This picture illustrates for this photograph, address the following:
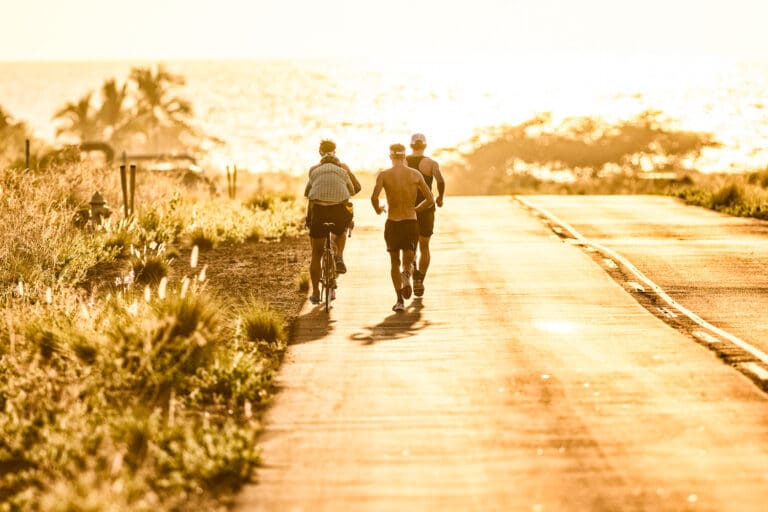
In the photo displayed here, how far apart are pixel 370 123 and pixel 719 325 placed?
5014 inches

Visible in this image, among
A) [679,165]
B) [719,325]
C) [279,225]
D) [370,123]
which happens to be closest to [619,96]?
[370,123]

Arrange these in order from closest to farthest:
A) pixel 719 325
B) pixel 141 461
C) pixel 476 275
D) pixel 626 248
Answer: pixel 141 461 → pixel 719 325 → pixel 476 275 → pixel 626 248

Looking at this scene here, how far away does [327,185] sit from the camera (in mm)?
15273

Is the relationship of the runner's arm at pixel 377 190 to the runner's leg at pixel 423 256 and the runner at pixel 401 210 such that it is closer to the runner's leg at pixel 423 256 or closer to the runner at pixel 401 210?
the runner at pixel 401 210

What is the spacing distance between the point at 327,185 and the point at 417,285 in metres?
1.88

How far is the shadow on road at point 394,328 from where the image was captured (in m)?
13.3

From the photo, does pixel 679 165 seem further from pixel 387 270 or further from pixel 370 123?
pixel 370 123

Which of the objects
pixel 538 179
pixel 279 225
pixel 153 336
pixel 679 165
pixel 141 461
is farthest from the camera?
pixel 679 165

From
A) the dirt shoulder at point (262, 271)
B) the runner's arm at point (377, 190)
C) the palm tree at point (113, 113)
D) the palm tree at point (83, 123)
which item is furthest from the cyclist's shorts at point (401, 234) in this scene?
the palm tree at point (83, 123)

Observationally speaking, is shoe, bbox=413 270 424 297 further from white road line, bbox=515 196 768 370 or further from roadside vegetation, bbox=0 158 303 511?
white road line, bbox=515 196 768 370

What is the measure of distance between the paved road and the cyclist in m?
0.86

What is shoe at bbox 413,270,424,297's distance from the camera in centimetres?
1625

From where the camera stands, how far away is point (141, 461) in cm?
859

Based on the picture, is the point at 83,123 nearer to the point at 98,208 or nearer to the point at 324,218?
the point at 98,208
